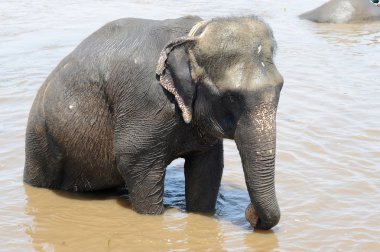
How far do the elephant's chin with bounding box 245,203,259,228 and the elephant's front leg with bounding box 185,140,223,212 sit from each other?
1.95 feet

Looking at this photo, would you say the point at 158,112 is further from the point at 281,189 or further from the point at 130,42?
the point at 281,189

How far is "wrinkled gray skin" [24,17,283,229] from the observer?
4707 mm

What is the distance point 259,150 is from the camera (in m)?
4.63

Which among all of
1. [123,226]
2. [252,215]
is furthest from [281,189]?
[123,226]

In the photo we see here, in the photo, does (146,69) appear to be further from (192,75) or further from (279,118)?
(279,118)

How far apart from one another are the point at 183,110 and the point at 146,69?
42cm

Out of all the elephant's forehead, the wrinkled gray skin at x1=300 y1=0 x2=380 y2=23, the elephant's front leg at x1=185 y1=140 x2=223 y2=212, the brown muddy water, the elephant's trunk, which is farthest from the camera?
the wrinkled gray skin at x1=300 y1=0 x2=380 y2=23

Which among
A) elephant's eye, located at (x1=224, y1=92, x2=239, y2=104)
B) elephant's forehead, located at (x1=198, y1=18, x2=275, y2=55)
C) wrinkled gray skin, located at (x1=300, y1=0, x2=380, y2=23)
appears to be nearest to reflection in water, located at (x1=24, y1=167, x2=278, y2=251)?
elephant's eye, located at (x1=224, y1=92, x2=239, y2=104)

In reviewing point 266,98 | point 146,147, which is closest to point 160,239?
point 146,147

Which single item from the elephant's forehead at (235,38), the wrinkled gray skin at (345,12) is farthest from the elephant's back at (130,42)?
the wrinkled gray skin at (345,12)

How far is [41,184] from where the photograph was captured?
611 cm

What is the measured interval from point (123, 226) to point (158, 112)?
903mm

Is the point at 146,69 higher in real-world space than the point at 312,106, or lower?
higher

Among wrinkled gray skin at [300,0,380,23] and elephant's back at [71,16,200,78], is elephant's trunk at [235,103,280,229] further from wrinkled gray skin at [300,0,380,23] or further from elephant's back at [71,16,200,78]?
wrinkled gray skin at [300,0,380,23]
